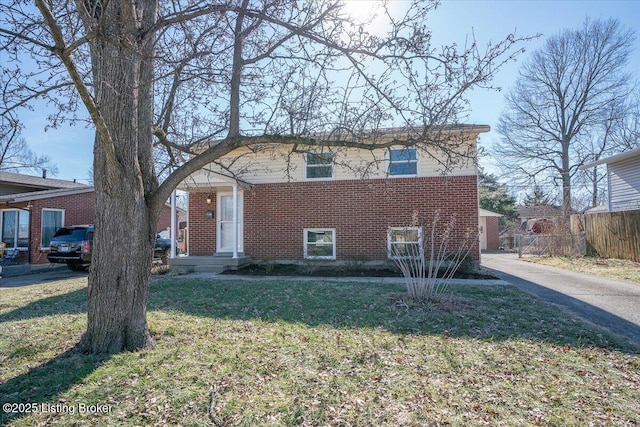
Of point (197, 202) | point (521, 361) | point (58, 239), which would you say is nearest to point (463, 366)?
point (521, 361)

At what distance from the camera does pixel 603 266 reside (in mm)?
12195

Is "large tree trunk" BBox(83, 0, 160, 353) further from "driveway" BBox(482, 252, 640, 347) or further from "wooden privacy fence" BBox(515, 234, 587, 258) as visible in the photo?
"wooden privacy fence" BBox(515, 234, 587, 258)

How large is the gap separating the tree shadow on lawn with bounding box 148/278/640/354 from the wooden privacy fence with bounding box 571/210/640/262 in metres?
8.38

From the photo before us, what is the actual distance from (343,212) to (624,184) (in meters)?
13.1

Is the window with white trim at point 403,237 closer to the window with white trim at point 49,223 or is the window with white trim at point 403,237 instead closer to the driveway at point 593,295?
the driveway at point 593,295

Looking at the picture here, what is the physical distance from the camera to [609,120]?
24.8 metres

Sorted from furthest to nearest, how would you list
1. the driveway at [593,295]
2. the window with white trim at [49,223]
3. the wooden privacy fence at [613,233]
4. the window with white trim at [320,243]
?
the window with white trim at [49,223]
the wooden privacy fence at [613,233]
the window with white trim at [320,243]
the driveway at [593,295]

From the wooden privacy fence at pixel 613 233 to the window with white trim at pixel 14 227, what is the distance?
24.0 metres

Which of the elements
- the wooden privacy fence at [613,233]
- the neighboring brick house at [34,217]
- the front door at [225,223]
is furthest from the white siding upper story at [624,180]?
the neighboring brick house at [34,217]

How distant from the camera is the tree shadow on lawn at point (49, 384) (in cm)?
290

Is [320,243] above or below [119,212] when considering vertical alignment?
below

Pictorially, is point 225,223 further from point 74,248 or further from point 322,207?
point 74,248

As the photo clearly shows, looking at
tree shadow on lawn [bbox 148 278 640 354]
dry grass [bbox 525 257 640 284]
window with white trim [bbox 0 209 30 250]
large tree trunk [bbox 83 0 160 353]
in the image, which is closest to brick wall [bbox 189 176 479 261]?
tree shadow on lawn [bbox 148 278 640 354]

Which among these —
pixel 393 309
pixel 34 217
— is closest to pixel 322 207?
pixel 393 309
